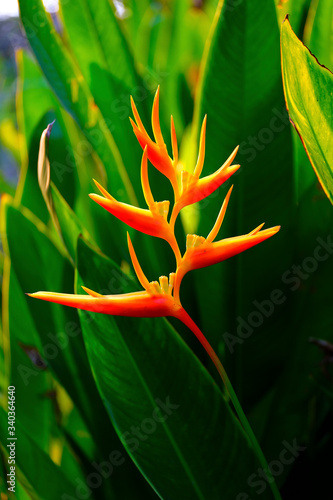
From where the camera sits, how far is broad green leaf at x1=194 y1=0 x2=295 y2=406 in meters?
0.44

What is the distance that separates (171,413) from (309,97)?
0.79 feet

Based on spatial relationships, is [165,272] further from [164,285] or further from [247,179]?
[164,285]

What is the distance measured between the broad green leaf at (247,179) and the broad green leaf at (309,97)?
16 cm

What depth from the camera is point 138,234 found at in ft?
1.72

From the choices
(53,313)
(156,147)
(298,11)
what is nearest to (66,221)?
(53,313)

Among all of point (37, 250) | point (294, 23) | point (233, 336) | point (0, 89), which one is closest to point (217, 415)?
point (233, 336)

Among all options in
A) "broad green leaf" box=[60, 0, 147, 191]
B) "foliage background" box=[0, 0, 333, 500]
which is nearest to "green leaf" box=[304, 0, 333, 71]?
"foliage background" box=[0, 0, 333, 500]

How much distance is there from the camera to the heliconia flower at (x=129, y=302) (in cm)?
25

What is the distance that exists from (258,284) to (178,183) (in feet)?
0.87

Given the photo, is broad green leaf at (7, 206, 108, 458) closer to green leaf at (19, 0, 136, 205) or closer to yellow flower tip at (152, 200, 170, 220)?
green leaf at (19, 0, 136, 205)

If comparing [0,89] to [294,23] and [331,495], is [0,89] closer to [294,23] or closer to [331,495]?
[294,23]

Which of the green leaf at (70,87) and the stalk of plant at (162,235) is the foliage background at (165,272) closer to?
the green leaf at (70,87)

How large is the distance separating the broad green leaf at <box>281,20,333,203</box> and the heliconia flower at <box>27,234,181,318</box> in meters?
0.12

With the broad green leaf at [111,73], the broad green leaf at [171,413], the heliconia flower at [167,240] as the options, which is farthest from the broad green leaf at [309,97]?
the broad green leaf at [111,73]
